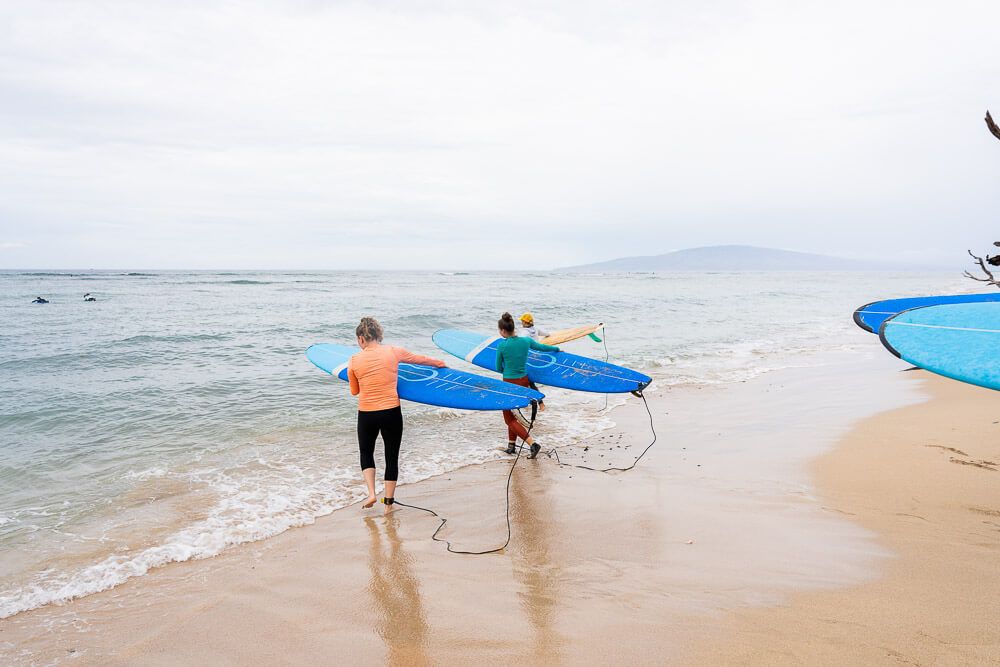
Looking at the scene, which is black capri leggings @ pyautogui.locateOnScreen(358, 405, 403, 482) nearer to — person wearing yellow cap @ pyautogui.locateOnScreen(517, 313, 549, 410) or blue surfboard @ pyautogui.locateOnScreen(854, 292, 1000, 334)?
person wearing yellow cap @ pyautogui.locateOnScreen(517, 313, 549, 410)

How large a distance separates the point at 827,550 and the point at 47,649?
4.84 m

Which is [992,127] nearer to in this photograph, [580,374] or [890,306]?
[890,306]

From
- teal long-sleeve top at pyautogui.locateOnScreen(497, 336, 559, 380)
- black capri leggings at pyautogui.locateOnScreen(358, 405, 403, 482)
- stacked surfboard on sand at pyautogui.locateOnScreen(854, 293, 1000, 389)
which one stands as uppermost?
stacked surfboard on sand at pyautogui.locateOnScreen(854, 293, 1000, 389)

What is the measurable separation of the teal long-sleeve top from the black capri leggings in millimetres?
2037

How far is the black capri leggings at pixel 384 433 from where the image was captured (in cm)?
492

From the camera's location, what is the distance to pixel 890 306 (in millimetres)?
7031

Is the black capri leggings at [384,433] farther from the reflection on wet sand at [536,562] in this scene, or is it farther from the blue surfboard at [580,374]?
the blue surfboard at [580,374]

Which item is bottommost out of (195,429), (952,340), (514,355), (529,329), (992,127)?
(195,429)

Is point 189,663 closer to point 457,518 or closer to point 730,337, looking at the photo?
point 457,518

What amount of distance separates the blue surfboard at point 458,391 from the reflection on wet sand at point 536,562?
32.6 inches

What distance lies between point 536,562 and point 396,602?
3.26 ft

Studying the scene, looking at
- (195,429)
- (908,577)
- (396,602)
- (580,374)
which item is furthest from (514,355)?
(195,429)

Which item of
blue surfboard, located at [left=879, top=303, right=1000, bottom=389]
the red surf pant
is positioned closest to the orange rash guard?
the red surf pant

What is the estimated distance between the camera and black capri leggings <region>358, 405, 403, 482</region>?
492cm
